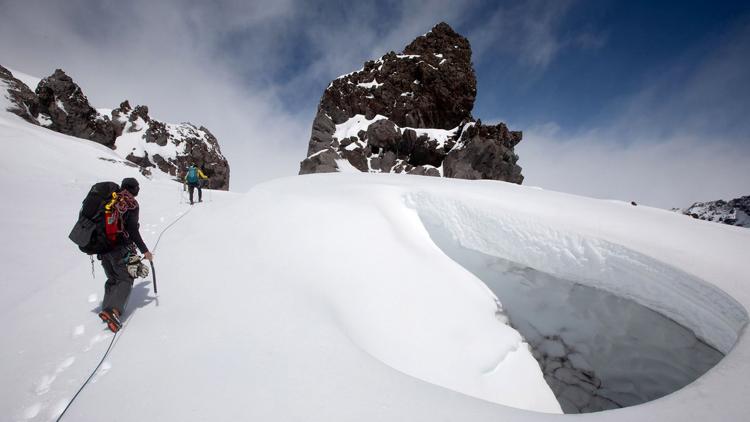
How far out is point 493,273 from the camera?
7.73 m

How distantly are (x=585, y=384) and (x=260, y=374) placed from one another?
6.55 metres

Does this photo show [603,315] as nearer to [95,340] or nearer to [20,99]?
[95,340]

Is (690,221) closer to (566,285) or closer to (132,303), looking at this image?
(566,285)

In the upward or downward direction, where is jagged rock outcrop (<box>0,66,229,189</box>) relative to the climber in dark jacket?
upward

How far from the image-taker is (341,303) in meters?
4.61

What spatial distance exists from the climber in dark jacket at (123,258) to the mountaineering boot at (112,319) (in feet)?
0.50

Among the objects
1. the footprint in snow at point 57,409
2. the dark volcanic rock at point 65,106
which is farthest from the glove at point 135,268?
the dark volcanic rock at point 65,106

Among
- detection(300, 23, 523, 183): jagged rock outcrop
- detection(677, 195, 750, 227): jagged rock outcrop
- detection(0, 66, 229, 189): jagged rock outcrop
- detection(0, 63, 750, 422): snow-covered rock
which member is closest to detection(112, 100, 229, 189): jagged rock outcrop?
detection(0, 66, 229, 189): jagged rock outcrop

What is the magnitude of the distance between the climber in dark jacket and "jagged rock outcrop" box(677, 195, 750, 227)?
190355mm

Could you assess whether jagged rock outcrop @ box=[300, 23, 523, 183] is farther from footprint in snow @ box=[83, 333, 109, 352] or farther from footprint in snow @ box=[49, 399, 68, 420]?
footprint in snow @ box=[49, 399, 68, 420]

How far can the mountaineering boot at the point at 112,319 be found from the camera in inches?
135

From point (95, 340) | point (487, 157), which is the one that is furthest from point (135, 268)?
point (487, 157)

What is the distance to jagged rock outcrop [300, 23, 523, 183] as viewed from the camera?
61906 mm

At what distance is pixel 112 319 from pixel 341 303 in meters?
2.89
